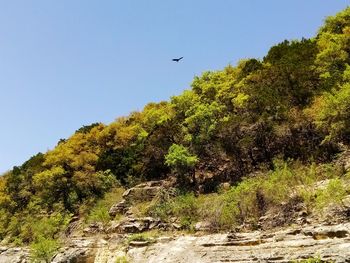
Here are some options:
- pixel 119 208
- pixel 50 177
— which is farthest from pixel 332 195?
pixel 50 177

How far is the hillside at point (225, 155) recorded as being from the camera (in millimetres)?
24719

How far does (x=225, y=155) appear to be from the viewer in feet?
109

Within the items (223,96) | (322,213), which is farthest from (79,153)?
(322,213)

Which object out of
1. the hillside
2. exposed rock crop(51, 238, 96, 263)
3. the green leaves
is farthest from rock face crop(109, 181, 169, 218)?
exposed rock crop(51, 238, 96, 263)

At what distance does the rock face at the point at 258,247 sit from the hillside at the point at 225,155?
78.0 inches

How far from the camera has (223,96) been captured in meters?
34.7

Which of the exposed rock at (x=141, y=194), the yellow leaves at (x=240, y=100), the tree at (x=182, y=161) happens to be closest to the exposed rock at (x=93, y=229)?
the exposed rock at (x=141, y=194)

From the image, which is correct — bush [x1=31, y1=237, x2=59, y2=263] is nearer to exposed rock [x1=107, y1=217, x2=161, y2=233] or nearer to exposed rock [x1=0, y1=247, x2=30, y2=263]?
exposed rock [x1=0, y1=247, x2=30, y2=263]

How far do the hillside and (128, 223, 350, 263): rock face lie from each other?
1.98 meters

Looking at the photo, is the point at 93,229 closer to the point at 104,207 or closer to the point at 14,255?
the point at 104,207

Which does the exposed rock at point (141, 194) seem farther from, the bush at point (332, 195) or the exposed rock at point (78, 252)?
the bush at point (332, 195)

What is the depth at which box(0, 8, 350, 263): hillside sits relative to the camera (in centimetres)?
2472

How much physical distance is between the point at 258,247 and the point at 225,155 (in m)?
14.1

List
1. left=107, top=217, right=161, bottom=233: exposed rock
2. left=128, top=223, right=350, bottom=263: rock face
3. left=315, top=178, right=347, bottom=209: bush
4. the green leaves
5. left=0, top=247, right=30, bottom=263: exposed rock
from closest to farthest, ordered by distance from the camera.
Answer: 1. left=128, top=223, right=350, bottom=263: rock face
2. left=315, top=178, right=347, bottom=209: bush
3. left=107, top=217, right=161, bottom=233: exposed rock
4. the green leaves
5. left=0, top=247, right=30, bottom=263: exposed rock
